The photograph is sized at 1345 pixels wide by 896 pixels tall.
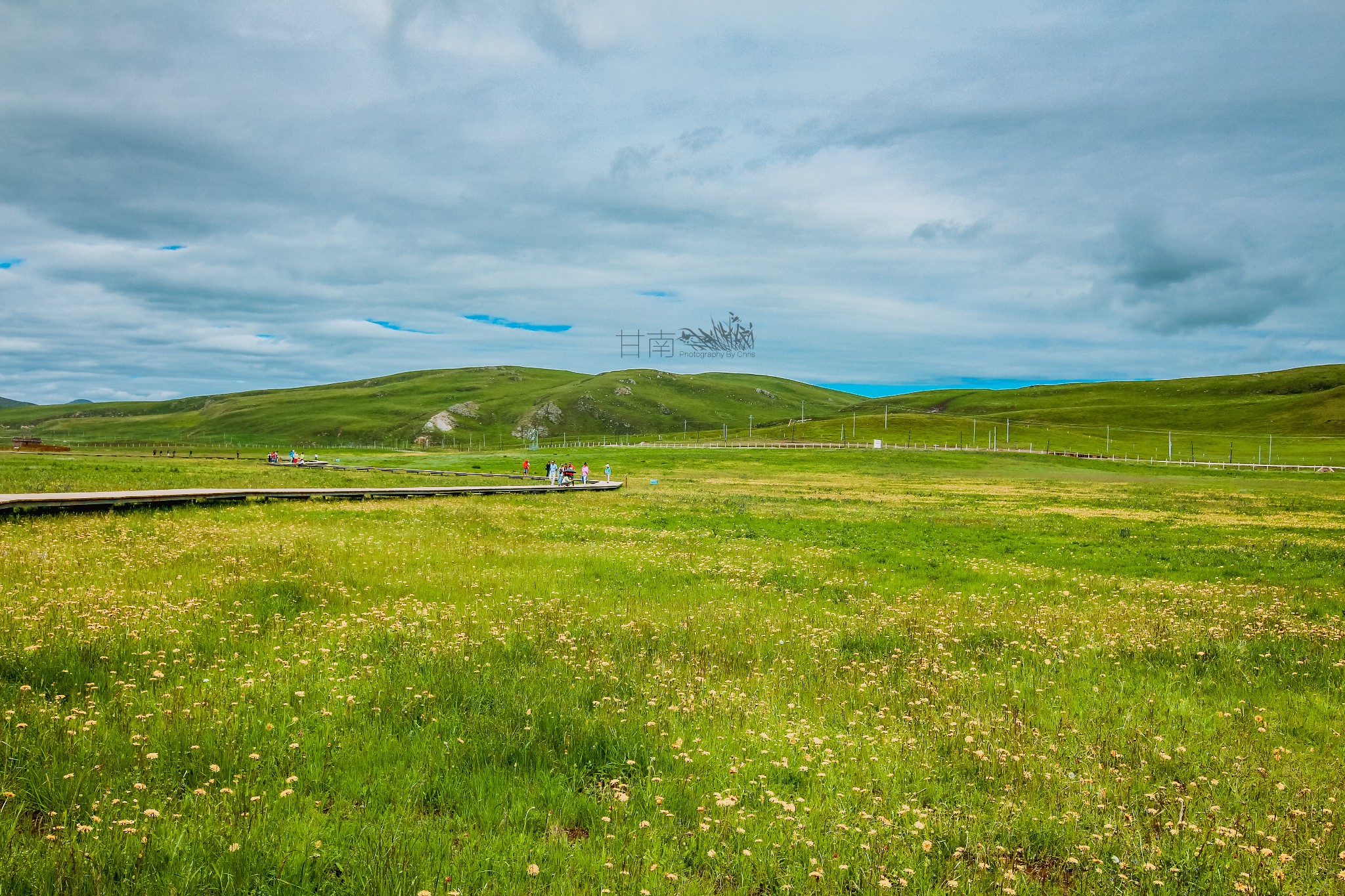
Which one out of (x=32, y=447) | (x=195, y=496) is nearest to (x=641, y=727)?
(x=195, y=496)

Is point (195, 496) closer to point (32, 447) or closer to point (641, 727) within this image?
point (641, 727)

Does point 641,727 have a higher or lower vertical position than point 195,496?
lower

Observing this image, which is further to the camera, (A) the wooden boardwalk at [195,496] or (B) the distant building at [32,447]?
(B) the distant building at [32,447]

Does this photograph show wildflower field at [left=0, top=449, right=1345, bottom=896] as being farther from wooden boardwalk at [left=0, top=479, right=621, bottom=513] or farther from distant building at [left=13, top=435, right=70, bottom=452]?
distant building at [left=13, top=435, right=70, bottom=452]

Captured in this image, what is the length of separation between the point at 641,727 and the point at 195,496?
32.4m

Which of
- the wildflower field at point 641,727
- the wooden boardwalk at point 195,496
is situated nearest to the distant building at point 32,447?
the wooden boardwalk at point 195,496

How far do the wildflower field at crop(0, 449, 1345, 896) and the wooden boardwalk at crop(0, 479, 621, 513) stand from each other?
8697 millimetres

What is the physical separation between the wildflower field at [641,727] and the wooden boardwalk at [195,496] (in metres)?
8.70

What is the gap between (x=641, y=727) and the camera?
8.05 m

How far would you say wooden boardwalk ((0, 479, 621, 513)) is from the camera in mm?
26656

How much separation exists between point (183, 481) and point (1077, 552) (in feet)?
175

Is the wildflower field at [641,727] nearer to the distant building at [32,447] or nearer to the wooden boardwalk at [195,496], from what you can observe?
the wooden boardwalk at [195,496]

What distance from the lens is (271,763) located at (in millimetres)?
6742

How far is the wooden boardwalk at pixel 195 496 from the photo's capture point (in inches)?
1049
